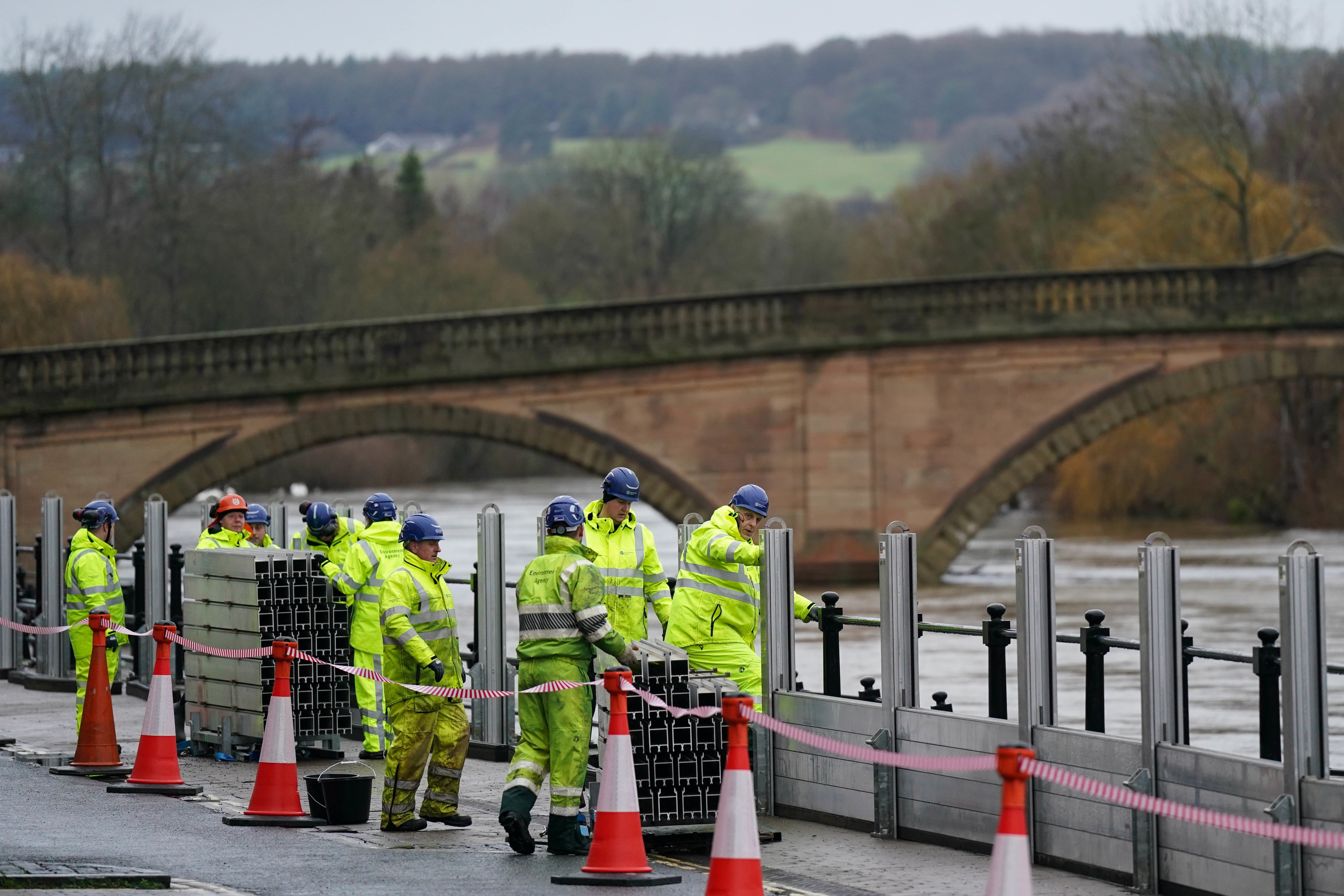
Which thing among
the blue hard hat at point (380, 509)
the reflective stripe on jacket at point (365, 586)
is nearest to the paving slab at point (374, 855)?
the reflective stripe on jacket at point (365, 586)

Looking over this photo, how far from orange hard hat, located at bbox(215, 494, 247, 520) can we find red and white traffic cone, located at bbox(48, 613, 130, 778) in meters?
2.14

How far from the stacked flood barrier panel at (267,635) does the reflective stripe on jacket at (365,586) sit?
351 mm

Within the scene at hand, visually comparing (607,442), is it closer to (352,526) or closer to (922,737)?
(352,526)

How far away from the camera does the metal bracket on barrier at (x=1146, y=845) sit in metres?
9.08

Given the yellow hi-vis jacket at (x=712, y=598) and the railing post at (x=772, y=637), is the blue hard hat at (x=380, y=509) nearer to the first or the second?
the yellow hi-vis jacket at (x=712, y=598)

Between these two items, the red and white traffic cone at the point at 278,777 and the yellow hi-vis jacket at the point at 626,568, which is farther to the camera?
the yellow hi-vis jacket at the point at 626,568

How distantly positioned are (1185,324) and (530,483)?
3278 centimetres

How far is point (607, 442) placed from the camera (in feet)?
113

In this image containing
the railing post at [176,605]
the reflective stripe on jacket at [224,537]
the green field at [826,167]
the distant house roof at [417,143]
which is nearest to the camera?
the reflective stripe on jacket at [224,537]

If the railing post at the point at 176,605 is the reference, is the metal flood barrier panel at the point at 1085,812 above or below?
below

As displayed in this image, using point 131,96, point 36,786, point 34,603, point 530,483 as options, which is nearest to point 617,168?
point 530,483

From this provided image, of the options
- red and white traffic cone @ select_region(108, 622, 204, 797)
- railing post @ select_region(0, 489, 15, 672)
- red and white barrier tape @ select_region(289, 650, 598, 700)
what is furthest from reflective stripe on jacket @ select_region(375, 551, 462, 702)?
railing post @ select_region(0, 489, 15, 672)

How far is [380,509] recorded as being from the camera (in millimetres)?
13016

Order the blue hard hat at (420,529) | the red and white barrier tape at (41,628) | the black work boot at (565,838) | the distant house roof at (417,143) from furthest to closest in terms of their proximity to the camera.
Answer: the distant house roof at (417,143) < the red and white barrier tape at (41,628) < the blue hard hat at (420,529) < the black work boot at (565,838)
